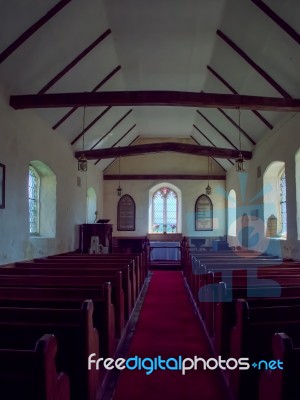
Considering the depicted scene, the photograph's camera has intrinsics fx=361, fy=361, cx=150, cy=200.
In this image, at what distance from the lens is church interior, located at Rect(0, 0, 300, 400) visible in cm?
239

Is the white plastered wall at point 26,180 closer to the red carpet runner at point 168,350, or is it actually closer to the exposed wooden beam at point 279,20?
the red carpet runner at point 168,350

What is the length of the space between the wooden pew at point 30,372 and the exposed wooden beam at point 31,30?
15.5 ft

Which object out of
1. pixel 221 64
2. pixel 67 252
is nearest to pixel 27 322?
pixel 221 64

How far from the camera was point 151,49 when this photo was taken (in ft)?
23.6

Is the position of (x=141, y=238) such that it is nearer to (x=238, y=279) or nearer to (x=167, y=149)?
(x=167, y=149)

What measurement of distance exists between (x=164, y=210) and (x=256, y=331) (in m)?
12.0

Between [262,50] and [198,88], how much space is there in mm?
3036

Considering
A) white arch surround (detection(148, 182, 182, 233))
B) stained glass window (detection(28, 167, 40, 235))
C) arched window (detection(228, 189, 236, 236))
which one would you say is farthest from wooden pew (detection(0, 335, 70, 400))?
white arch surround (detection(148, 182, 182, 233))

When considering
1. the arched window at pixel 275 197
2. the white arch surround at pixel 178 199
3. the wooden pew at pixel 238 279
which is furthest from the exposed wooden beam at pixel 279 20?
the white arch surround at pixel 178 199

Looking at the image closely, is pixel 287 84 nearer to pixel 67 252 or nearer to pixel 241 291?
pixel 241 291

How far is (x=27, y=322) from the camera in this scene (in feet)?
7.67

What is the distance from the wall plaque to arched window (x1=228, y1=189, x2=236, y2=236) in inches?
143

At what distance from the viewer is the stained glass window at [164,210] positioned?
1416 cm

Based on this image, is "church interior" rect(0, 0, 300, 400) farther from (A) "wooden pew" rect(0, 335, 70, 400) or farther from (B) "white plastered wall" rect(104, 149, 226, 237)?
(B) "white plastered wall" rect(104, 149, 226, 237)
